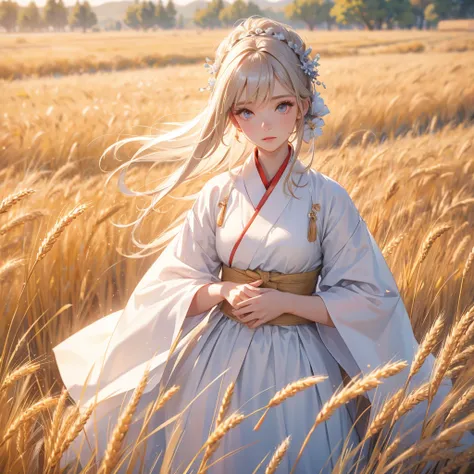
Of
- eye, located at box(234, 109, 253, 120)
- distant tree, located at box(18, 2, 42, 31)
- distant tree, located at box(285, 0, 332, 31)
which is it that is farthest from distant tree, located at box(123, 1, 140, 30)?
eye, located at box(234, 109, 253, 120)

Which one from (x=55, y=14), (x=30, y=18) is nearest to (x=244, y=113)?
(x=30, y=18)

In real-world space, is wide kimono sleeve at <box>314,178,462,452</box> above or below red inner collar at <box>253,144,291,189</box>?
below

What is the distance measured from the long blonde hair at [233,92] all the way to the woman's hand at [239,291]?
186mm

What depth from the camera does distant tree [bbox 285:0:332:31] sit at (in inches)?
147

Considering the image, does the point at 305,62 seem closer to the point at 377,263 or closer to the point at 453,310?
the point at 377,263

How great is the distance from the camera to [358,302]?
111cm

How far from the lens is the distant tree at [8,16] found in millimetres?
2482

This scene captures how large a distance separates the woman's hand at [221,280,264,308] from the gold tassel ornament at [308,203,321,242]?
0.39ft

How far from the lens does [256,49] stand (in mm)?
1098

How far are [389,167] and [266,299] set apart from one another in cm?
127

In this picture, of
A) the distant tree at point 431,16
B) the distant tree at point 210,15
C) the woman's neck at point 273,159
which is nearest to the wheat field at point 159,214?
the distant tree at point 431,16

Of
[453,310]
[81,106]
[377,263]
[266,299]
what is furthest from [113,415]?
[81,106]

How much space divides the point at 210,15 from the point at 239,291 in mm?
2850

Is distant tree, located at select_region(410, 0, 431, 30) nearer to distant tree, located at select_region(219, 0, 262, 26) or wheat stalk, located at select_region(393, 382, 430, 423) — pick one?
distant tree, located at select_region(219, 0, 262, 26)
